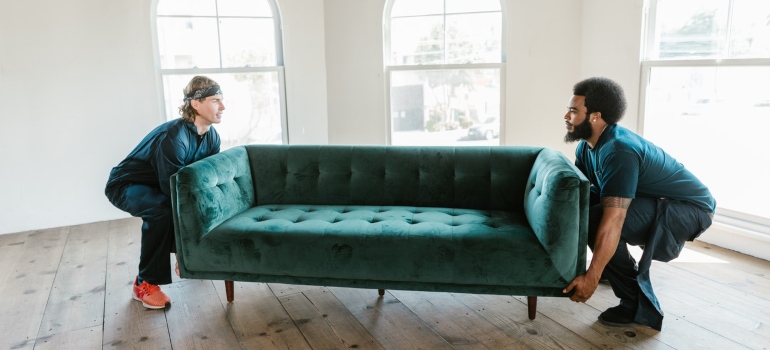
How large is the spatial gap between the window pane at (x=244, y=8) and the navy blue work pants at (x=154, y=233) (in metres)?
2.19

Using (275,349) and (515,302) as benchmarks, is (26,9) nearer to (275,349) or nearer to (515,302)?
(275,349)

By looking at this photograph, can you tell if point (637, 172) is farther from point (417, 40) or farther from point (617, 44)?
Result: point (417, 40)

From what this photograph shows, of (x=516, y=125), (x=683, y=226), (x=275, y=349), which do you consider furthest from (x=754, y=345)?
(x=516, y=125)

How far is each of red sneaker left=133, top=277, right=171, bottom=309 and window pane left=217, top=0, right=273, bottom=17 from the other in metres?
2.52

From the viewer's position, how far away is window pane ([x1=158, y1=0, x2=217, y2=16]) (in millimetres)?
4430

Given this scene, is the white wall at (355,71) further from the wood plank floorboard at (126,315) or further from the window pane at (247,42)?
the wood plank floorboard at (126,315)

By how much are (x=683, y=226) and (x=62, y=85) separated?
13.6 feet

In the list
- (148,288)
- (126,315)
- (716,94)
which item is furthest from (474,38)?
(126,315)

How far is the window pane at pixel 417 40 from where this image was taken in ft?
15.1

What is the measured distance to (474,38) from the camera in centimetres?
457

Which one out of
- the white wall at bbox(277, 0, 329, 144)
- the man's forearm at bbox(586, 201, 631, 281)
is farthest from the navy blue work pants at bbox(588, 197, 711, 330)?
the white wall at bbox(277, 0, 329, 144)

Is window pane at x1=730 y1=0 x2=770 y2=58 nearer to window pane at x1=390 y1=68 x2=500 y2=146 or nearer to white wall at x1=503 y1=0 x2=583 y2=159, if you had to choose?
white wall at x1=503 y1=0 x2=583 y2=159


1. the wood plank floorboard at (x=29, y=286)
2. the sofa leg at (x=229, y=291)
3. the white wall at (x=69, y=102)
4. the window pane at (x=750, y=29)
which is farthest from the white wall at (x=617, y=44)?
the wood plank floorboard at (x=29, y=286)

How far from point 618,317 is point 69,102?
3948mm
